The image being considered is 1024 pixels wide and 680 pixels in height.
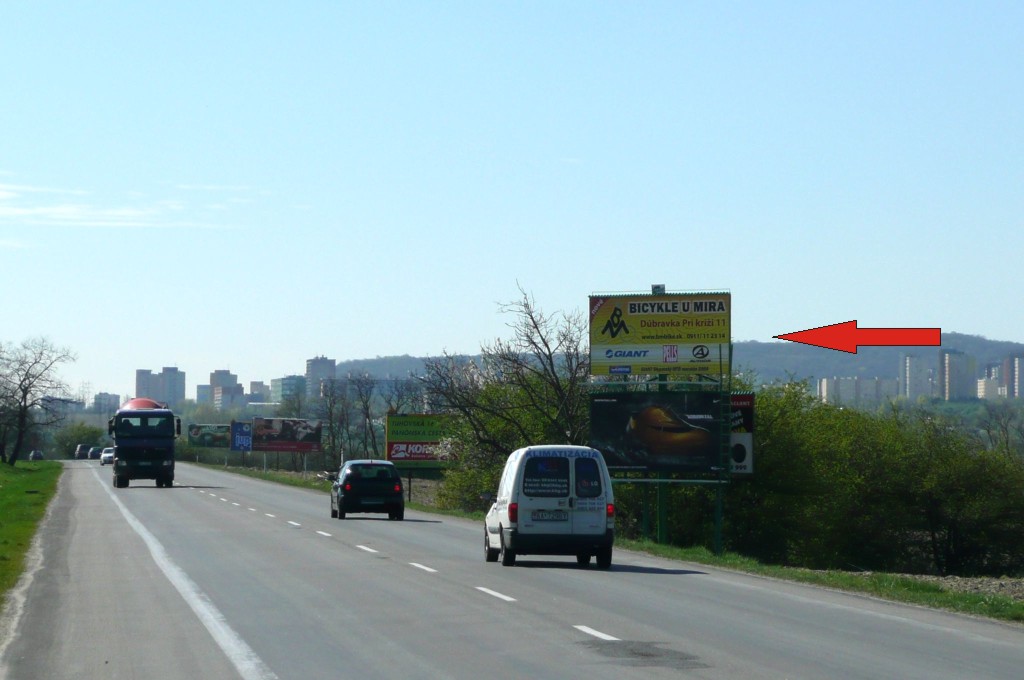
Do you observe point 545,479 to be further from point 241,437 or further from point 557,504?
point 241,437

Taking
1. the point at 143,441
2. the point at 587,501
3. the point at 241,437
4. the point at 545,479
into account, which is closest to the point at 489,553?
the point at 545,479

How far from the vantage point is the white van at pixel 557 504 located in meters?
22.3

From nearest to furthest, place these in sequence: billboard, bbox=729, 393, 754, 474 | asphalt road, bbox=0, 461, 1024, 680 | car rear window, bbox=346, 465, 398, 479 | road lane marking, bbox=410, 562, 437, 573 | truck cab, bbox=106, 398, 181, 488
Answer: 1. asphalt road, bbox=0, 461, 1024, 680
2. road lane marking, bbox=410, 562, 437, 573
3. billboard, bbox=729, 393, 754, 474
4. car rear window, bbox=346, 465, 398, 479
5. truck cab, bbox=106, 398, 181, 488

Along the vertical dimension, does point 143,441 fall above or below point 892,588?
above

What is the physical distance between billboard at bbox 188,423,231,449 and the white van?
126488mm

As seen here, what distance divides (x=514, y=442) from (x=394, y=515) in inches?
391

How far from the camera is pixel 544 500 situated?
73.0 feet

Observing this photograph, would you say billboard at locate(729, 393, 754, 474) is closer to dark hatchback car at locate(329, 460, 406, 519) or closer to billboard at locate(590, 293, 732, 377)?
billboard at locate(590, 293, 732, 377)

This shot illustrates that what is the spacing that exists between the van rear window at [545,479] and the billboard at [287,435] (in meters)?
97.1

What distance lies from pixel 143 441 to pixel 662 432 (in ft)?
122

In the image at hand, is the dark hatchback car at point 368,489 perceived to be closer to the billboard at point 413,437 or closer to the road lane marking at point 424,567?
the road lane marking at point 424,567

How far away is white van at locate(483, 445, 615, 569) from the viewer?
2230 cm

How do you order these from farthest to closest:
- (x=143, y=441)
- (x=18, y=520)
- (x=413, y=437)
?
(x=413, y=437)
(x=143, y=441)
(x=18, y=520)

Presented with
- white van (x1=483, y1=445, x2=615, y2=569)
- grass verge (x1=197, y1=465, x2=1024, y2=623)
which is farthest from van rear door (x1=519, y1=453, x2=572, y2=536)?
grass verge (x1=197, y1=465, x2=1024, y2=623)
